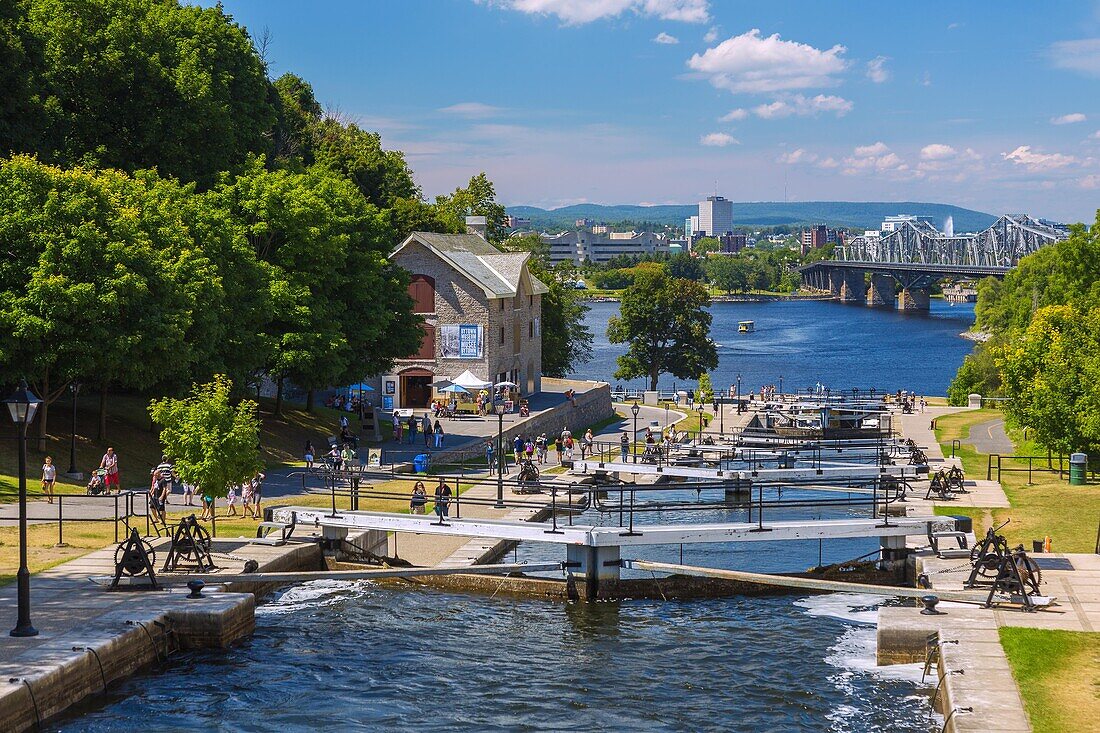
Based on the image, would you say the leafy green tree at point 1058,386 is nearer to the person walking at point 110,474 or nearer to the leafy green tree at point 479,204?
the person walking at point 110,474

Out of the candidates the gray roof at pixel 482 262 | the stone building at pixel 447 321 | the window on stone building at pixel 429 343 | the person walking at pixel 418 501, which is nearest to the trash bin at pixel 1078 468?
the person walking at pixel 418 501

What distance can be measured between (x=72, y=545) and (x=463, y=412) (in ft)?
125

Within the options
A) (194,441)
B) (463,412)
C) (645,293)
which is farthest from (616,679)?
(645,293)

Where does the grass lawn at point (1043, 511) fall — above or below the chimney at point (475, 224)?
below

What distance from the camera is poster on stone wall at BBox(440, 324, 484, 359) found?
73938 mm

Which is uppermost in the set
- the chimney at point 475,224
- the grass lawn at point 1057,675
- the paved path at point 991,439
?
the chimney at point 475,224

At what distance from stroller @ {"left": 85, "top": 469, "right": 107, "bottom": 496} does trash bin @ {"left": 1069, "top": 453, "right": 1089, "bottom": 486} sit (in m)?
32.5

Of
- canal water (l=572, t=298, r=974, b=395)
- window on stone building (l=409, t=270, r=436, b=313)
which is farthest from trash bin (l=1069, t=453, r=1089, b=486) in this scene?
canal water (l=572, t=298, r=974, b=395)

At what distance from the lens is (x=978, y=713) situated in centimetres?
2083

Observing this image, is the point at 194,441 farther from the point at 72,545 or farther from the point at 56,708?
the point at 56,708

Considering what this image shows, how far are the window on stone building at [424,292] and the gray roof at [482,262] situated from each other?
5.50ft

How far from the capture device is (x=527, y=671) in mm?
27344

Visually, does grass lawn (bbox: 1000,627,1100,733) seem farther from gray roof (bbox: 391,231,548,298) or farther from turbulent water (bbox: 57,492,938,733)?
gray roof (bbox: 391,231,548,298)

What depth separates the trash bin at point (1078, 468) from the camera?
1821 inches
